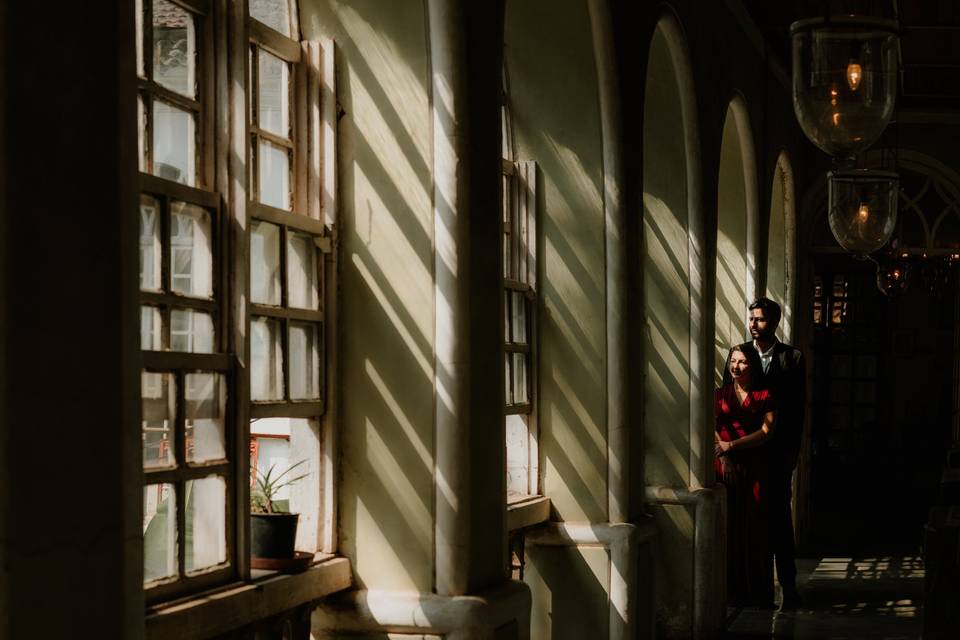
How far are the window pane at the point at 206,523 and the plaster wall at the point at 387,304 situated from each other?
0.64 m

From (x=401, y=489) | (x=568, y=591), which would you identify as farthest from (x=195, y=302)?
(x=568, y=591)

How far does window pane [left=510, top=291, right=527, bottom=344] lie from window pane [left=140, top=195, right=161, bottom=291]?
2451 millimetres

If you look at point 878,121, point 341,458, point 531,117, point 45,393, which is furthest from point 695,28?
point 45,393

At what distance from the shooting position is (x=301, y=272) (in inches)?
142

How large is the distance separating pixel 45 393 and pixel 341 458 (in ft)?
5.60

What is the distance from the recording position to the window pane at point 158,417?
2.82 meters

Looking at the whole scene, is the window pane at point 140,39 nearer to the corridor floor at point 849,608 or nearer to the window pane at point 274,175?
the window pane at point 274,175

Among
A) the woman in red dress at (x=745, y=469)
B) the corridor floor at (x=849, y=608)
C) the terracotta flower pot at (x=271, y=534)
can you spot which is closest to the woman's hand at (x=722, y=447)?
the woman in red dress at (x=745, y=469)

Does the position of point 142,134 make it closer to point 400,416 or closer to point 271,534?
point 271,534

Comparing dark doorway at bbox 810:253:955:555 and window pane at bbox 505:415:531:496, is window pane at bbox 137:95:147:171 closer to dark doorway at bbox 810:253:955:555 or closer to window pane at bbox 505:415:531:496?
window pane at bbox 505:415:531:496

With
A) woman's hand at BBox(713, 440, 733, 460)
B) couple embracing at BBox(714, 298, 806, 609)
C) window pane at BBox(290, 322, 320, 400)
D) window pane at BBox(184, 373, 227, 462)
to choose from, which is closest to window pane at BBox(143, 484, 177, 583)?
window pane at BBox(184, 373, 227, 462)

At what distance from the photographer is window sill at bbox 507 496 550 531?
4.83 meters

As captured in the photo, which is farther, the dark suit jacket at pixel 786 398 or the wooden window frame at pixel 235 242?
the dark suit jacket at pixel 786 398

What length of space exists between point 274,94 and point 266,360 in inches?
27.9
